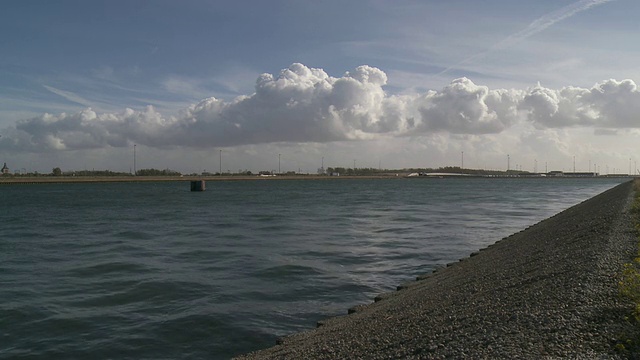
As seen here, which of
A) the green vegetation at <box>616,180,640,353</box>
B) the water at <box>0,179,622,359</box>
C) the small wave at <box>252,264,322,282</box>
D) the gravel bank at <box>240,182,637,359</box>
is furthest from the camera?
the small wave at <box>252,264,322,282</box>

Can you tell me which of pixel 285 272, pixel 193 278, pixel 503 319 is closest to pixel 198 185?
pixel 285 272

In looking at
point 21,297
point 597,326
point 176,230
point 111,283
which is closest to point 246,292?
point 111,283

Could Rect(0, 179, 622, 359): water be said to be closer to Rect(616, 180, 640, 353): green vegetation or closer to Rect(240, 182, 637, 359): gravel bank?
Rect(240, 182, 637, 359): gravel bank

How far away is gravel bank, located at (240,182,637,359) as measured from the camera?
6.75m

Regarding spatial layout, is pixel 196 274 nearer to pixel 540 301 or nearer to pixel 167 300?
pixel 167 300

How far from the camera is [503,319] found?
7941mm

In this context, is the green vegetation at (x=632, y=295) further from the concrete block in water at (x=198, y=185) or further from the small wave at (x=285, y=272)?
the concrete block in water at (x=198, y=185)

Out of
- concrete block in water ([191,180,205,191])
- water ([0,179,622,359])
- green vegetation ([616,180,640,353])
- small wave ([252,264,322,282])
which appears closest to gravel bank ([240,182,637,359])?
green vegetation ([616,180,640,353])

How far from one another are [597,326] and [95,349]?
10.0 metres

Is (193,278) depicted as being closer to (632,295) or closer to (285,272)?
(285,272)

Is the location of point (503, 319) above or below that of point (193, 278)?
above

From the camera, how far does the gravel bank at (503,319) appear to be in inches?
266

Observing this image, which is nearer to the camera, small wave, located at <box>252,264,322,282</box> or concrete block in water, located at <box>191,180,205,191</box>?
small wave, located at <box>252,264,322,282</box>

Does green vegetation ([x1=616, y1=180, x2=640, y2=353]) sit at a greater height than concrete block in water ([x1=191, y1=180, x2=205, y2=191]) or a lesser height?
greater
